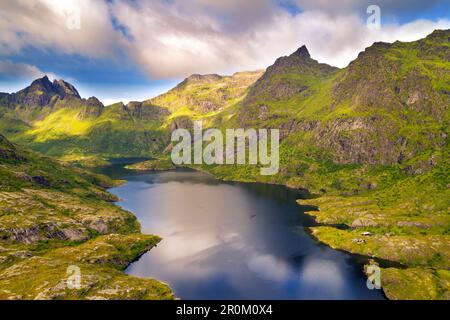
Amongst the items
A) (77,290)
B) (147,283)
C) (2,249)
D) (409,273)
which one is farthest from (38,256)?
(409,273)

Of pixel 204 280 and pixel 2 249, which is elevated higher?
pixel 2 249

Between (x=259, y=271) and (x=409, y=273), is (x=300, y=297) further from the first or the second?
(x=409, y=273)
